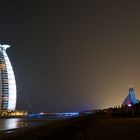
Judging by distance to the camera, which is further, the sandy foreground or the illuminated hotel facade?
the illuminated hotel facade

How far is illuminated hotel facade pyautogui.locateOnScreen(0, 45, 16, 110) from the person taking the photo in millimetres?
149625

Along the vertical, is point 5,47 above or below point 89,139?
above

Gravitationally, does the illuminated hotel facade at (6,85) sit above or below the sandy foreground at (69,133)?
above

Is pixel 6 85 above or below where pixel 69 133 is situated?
above

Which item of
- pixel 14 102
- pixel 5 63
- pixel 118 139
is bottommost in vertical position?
pixel 118 139

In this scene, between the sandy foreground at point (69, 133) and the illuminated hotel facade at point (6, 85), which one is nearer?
the sandy foreground at point (69, 133)

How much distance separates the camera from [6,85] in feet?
492

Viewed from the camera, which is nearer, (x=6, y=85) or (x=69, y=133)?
(x=69, y=133)

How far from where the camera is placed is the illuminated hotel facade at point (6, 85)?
150 m

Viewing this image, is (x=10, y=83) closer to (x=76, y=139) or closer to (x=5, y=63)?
(x=5, y=63)

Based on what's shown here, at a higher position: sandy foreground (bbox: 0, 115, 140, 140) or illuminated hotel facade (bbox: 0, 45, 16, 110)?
illuminated hotel facade (bbox: 0, 45, 16, 110)

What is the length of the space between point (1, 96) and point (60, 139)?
133882mm

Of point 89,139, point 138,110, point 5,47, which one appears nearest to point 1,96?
point 5,47

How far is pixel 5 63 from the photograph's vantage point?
15212cm
